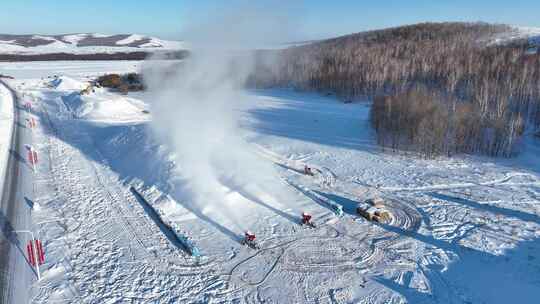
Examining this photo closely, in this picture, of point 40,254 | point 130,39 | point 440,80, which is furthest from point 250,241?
point 130,39

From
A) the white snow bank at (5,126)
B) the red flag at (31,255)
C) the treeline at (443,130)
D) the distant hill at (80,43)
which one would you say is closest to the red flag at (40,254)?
the red flag at (31,255)

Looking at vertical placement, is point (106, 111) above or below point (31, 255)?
above

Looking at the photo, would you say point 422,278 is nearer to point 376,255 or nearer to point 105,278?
point 376,255

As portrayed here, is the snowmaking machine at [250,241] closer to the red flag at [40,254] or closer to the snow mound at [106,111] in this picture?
the red flag at [40,254]

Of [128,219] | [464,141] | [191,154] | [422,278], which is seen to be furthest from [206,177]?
[464,141]

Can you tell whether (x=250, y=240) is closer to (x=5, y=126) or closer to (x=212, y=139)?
(x=212, y=139)

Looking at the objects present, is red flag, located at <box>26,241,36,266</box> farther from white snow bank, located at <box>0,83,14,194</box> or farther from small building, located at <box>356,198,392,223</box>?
small building, located at <box>356,198,392,223</box>

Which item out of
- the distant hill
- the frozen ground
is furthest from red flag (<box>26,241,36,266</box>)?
the distant hill
